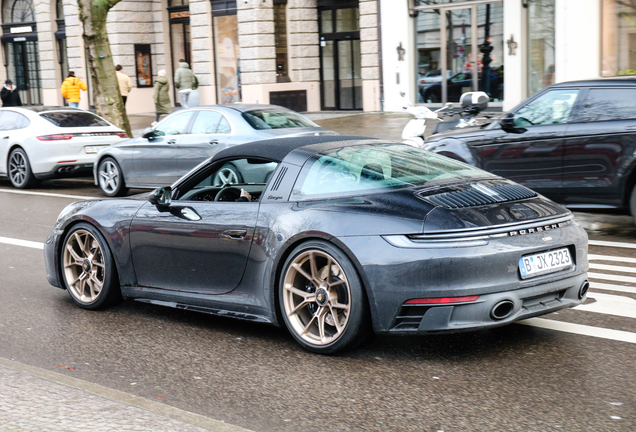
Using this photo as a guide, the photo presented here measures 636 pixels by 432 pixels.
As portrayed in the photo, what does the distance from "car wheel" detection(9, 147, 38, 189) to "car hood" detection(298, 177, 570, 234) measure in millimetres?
11232

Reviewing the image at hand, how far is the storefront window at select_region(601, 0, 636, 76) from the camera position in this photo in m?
20.1

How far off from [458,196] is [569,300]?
892 millimetres

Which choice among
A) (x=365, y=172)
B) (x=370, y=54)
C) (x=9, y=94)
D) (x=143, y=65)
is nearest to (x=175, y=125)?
(x=365, y=172)

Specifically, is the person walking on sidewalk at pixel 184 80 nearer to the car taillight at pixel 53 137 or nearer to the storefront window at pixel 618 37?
the car taillight at pixel 53 137

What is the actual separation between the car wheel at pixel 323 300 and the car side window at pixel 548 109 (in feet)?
17.2

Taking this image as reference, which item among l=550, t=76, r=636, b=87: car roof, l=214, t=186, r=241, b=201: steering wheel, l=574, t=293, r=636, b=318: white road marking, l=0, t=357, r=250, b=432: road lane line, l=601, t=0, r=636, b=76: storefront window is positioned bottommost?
l=574, t=293, r=636, b=318: white road marking

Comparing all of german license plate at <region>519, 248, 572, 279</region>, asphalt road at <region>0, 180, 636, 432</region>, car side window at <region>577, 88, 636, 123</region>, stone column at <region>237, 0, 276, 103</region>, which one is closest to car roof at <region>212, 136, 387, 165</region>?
asphalt road at <region>0, 180, 636, 432</region>

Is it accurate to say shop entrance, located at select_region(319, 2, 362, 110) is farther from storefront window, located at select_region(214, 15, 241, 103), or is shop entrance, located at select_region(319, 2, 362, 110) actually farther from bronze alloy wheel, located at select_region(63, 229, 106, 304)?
bronze alloy wheel, located at select_region(63, 229, 106, 304)

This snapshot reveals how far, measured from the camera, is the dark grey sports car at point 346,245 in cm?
467

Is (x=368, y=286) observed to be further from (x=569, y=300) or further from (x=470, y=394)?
(x=569, y=300)

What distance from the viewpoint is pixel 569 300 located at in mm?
5055

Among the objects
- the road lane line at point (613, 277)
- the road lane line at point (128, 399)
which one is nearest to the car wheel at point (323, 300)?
the road lane line at point (128, 399)

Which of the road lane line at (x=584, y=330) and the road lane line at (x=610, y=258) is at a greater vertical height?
the road lane line at (x=584, y=330)

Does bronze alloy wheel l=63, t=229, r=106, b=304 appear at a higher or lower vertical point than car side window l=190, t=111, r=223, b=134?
lower
